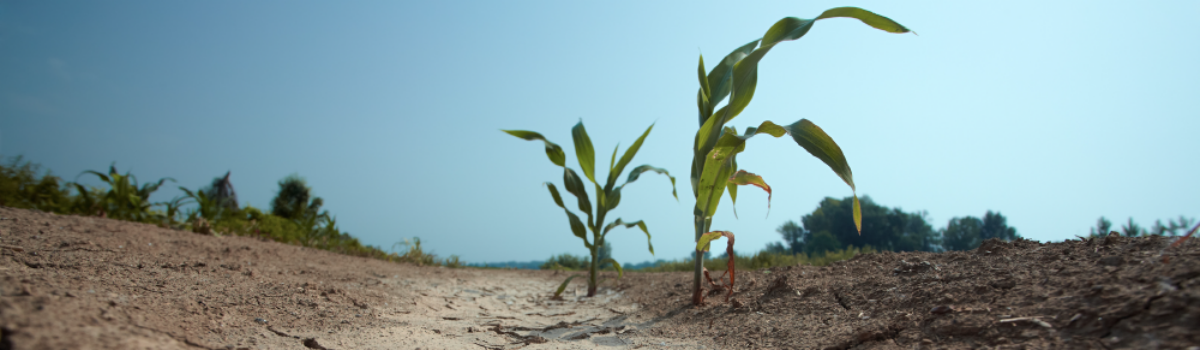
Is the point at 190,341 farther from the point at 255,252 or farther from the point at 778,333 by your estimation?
the point at 255,252

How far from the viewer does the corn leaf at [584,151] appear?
3613mm

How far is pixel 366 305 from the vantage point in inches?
99.1

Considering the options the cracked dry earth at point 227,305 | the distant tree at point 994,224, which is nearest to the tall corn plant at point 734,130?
the cracked dry earth at point 227,305

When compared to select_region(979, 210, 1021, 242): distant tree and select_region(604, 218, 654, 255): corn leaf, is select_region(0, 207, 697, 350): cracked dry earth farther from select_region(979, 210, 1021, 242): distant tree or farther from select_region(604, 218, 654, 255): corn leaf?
select_region(979, 210, 1021, 242): distant tree

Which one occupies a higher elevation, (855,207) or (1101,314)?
(855,207)

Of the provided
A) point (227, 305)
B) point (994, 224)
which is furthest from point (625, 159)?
point (994, 224)

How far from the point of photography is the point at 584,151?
3627 mm

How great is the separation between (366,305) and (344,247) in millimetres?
4626

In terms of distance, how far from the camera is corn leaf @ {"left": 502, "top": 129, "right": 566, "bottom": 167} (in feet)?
11.6

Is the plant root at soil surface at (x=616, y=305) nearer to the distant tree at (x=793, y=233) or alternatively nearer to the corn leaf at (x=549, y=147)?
the corn leaf at (x=549, y=147)

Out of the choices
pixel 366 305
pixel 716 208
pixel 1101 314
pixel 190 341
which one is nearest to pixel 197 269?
pixel 366 305

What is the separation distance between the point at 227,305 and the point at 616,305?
2.14 m

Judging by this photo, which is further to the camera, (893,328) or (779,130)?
(779,130)

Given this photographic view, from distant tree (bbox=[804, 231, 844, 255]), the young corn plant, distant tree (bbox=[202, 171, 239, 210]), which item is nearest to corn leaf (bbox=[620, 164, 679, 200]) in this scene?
the young corn plant
